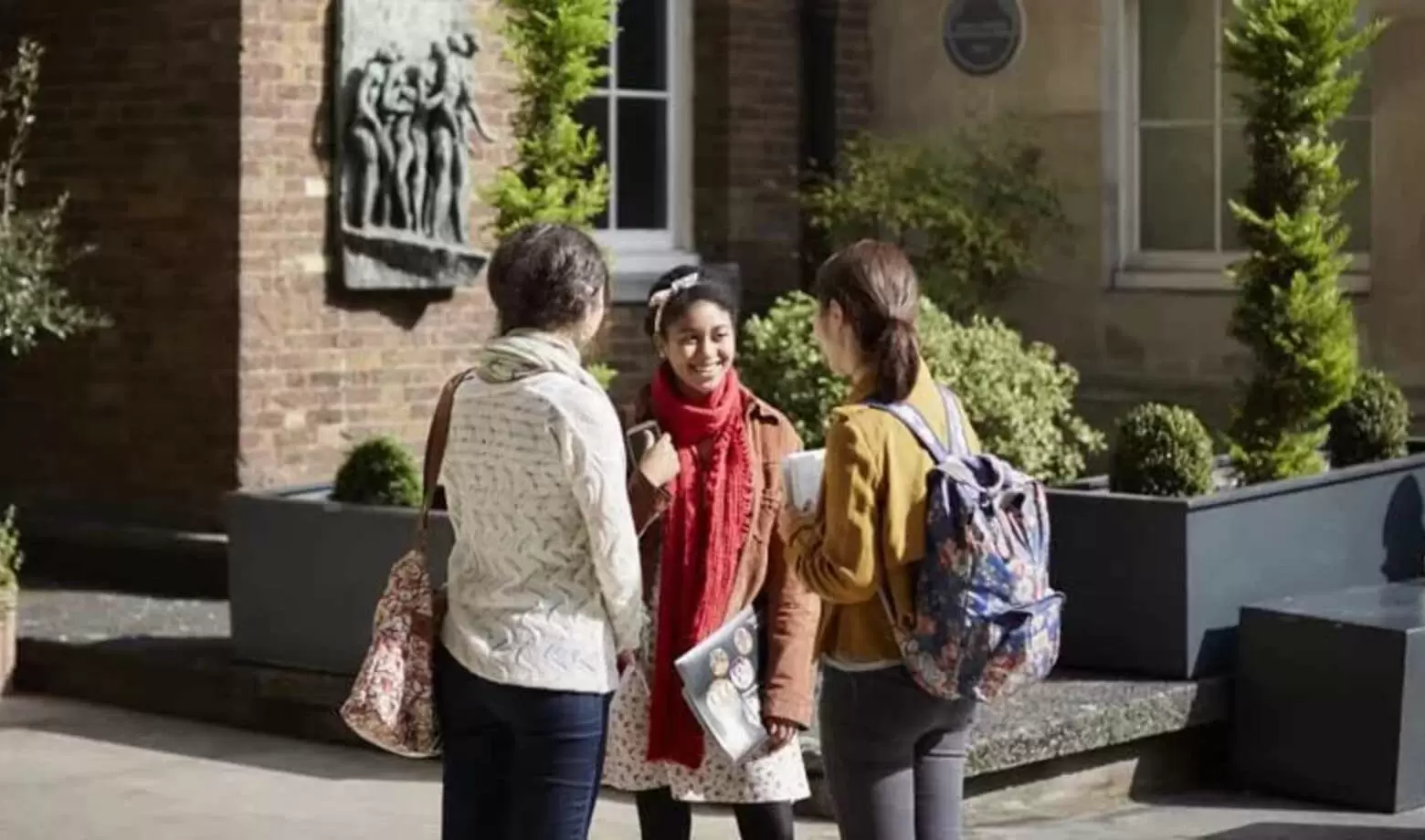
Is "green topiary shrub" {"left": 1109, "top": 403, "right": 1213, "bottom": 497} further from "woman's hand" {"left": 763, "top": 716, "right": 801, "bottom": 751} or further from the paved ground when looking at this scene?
"woman's hand" {"left": 763, "top": 716, "right": 801, "bottom": 751}

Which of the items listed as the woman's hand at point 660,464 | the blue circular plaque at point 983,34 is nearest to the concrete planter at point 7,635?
the woman's hand at point 660,464

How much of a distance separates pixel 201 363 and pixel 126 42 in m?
1.44

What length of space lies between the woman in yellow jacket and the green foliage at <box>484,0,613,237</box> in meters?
4.74

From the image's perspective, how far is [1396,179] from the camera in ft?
42.0

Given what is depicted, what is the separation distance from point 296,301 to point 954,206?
134 inches

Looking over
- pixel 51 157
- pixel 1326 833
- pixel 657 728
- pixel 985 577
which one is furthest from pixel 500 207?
pixel 985 577

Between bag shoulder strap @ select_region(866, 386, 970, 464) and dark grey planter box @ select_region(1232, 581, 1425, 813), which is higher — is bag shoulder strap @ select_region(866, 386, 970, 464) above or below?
above

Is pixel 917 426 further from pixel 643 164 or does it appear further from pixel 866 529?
pixel 643 164

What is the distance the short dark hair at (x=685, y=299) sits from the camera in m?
6.16

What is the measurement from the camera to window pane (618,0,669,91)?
45.8ft

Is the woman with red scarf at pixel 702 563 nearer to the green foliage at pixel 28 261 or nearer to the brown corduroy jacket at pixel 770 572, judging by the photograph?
the brown corduroy jacket at pixel 770 572

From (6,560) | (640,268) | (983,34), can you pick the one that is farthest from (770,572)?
(983,34)

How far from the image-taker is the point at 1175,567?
921cm

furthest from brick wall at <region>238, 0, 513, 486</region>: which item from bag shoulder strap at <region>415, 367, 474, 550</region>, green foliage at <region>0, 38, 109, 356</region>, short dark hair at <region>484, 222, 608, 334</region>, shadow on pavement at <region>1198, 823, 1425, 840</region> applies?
short dark hair at <region>484, 222, 608, 334</region>
